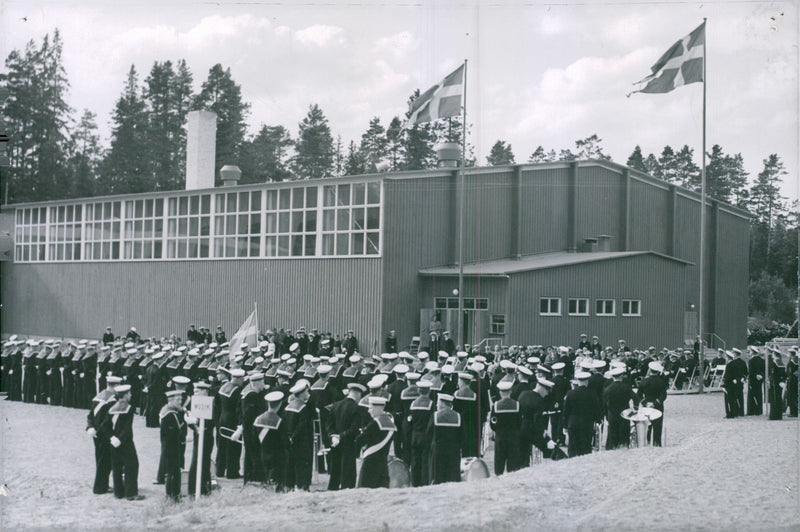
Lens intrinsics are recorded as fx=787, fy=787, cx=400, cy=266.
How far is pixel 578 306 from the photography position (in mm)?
31062

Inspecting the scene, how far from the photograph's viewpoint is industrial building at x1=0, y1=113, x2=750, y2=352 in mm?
30203

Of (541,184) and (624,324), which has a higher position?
(541,184)

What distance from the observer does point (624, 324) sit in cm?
3194

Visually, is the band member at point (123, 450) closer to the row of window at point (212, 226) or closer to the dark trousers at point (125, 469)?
the dark trousers at point (125, 469)

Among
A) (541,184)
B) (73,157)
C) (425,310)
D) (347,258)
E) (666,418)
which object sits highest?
(73,157)

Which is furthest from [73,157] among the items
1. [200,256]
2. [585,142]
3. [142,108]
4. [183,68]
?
[585,142]

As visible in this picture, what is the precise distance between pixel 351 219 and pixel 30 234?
22.2 metres

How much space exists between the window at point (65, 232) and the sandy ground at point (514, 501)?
2871 centimetres

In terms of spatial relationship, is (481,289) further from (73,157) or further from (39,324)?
(73,157)

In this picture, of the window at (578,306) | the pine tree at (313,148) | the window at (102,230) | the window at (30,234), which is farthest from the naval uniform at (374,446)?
the pine tree at (313,148)

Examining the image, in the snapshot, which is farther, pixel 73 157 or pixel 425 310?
pixel 73 157

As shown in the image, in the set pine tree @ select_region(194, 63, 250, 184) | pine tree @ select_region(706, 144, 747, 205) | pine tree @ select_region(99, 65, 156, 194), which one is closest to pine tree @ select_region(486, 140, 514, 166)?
pine tree @ select_region(706, 144, 747, 205)

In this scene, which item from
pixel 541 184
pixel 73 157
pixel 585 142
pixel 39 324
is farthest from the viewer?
pixel 585 142

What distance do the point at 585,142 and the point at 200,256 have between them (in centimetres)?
6665
